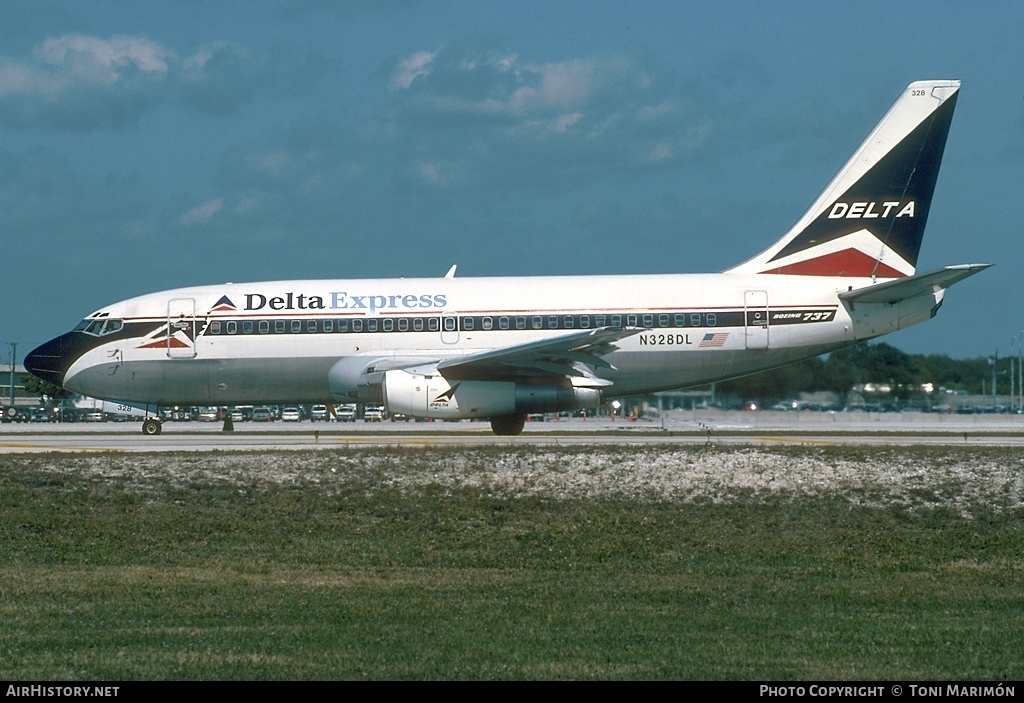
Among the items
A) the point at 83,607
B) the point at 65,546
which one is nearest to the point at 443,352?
the point at 65,546

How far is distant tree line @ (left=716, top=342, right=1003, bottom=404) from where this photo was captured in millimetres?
35094

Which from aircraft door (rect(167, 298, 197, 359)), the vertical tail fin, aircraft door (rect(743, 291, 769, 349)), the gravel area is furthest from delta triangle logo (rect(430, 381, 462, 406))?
the vertical tail fin

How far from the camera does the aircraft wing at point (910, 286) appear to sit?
87.6 feet

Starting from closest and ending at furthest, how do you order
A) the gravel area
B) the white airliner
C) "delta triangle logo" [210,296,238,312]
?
the gravel area, the white airliner, "delta triangle logo" [210,296,238,312]

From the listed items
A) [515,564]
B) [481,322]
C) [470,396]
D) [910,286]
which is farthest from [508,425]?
[515,564]

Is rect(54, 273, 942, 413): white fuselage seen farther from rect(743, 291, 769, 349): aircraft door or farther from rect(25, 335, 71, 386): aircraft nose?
rect(25, 335, 71, 386): aircraft nose

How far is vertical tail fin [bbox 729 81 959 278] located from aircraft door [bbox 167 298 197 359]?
14.5m

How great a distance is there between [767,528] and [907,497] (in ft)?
9.39

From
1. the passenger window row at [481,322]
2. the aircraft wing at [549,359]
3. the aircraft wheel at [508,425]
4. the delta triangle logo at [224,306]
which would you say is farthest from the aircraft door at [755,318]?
the delta triangle logo at [224,306]

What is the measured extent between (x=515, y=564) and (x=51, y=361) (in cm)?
2192

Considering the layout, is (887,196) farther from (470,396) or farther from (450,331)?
(470,396)

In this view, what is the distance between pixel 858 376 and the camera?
123ft
